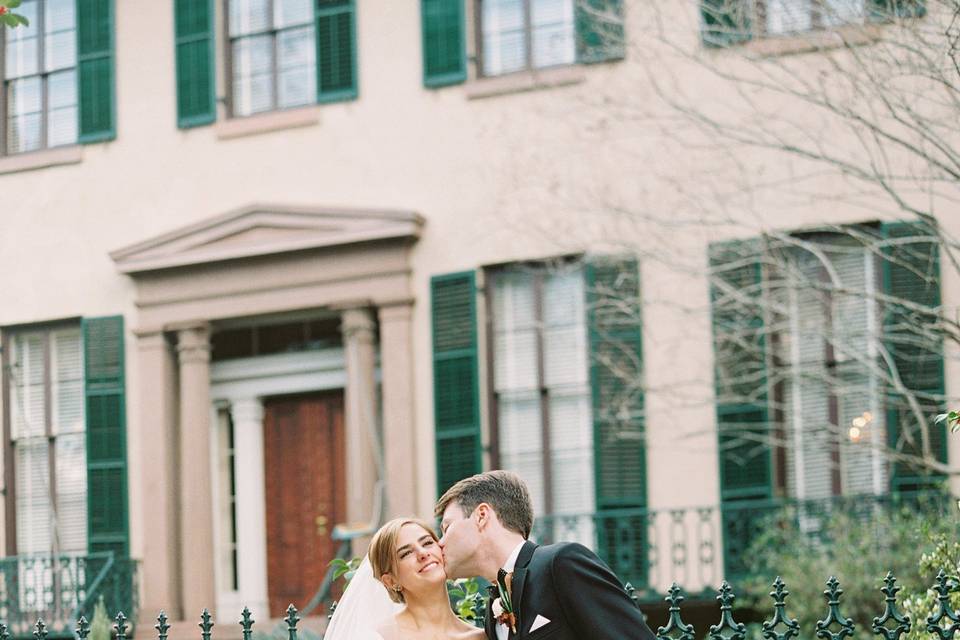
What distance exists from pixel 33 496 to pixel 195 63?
4.45 m

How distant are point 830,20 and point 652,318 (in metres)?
3.20

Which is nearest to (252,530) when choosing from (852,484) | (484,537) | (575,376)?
(575,376)

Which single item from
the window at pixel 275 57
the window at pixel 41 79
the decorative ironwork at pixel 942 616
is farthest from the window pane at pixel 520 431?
the decorative ironwork at pixel 942 616

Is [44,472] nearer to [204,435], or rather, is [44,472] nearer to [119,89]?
[204,435]

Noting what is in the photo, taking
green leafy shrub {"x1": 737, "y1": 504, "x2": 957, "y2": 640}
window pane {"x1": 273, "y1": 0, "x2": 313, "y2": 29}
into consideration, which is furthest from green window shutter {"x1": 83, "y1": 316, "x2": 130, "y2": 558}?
green leafy shrub {"x1": 737, "y1": 504, "x2": 957, "y2": 640}

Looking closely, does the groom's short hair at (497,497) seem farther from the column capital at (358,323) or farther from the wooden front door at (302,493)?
the wooden front door at (302,493)

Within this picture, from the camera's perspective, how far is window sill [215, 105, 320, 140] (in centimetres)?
1756

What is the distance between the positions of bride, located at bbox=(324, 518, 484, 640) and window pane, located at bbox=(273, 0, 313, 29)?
11.7 m

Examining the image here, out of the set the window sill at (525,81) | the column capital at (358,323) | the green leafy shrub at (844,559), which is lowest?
the green leafy shrub at (844,559)

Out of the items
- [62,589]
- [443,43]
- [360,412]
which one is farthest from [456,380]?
[62,589]

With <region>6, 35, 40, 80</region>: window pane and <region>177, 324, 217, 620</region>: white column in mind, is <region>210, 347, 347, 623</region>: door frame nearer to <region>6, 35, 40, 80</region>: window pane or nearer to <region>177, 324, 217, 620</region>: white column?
<region>177, 324, 217, 620</region>: white column

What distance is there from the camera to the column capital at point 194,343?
1772 cm

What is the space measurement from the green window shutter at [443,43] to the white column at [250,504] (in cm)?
355

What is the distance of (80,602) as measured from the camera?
17.4m
